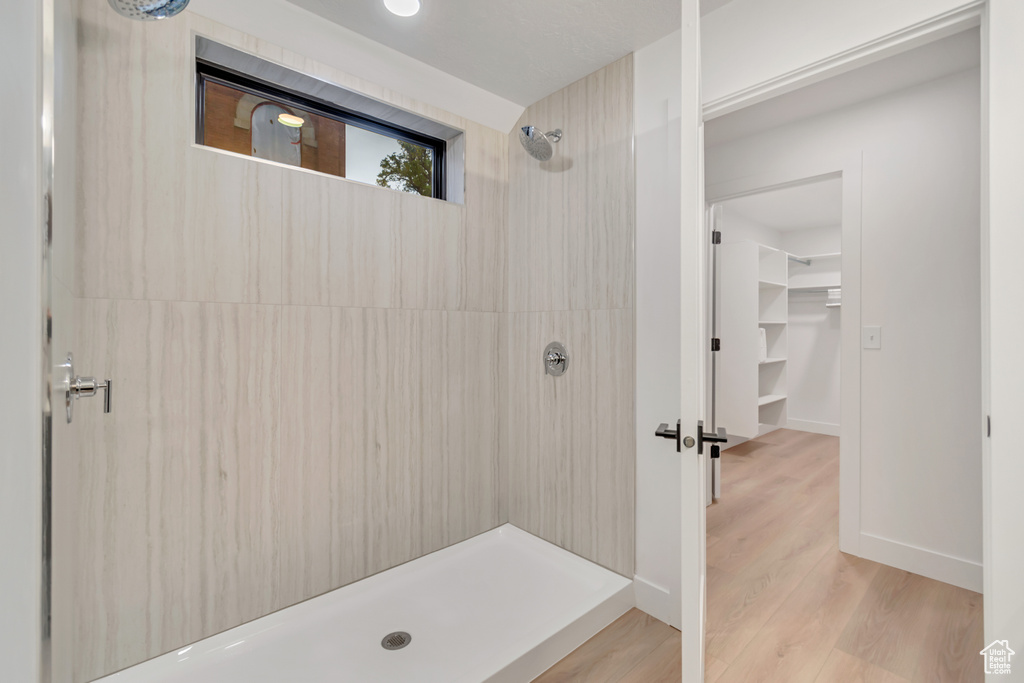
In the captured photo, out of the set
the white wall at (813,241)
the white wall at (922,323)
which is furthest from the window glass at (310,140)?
the white wall at (813,241)

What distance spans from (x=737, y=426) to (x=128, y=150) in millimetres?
4332

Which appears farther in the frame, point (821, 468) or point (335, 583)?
point (821, 468)

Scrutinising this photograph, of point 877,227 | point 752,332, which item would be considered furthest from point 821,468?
point 877,227

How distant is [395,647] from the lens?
1.59m

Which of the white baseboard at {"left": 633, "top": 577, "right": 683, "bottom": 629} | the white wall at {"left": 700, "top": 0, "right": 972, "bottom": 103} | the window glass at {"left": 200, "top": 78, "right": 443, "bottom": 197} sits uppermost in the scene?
the white wall at {"left": 700, "top": 0, "right": 972, "bottom": 103}

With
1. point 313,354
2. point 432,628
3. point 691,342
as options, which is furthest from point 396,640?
point 691,342

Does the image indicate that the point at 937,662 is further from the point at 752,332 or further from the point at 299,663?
the point at 752,332

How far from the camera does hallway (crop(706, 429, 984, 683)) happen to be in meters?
1.59

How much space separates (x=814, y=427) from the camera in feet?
16.3

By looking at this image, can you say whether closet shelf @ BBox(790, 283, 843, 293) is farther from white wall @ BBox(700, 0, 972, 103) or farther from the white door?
the white door

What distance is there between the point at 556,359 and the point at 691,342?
1059 mm

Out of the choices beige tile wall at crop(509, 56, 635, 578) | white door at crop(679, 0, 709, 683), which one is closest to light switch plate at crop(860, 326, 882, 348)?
beige tile wall at crop(509, 56, 635, 578)

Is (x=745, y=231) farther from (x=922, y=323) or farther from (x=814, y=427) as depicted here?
(x=922, y=323)

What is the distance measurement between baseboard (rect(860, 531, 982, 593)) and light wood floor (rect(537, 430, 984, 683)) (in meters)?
0.05
